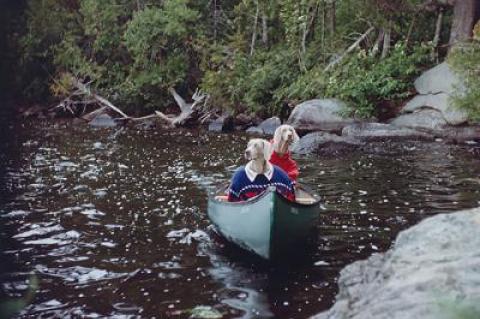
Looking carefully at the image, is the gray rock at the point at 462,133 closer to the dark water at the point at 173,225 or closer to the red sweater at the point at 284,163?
the dark water at the point at 173,225

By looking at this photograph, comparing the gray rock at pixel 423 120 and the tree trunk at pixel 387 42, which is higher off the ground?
the tree trunk at pixel 387 42

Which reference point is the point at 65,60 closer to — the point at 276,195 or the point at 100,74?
the point at 100,74

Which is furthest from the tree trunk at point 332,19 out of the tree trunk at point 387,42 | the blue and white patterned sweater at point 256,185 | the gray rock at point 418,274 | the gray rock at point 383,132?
the gray rock at point 418,274

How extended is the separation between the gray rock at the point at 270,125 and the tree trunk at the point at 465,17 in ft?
18.8

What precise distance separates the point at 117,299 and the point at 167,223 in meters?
3.20

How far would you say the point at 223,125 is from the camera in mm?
21219

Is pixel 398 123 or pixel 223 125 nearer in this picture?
pixel 398 123

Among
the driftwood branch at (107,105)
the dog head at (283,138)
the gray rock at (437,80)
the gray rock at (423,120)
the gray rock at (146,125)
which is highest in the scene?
the gray rock at (437,80)

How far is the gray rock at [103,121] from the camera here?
24875 millimetres

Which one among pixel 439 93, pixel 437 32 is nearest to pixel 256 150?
pixel 439 93

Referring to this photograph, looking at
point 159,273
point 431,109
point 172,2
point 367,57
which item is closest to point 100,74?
point 172,2

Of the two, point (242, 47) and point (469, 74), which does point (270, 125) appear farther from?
point (469, 74)

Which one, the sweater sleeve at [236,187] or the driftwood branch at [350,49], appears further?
the driftwood branch at [350,49]

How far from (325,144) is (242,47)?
32.7ft
